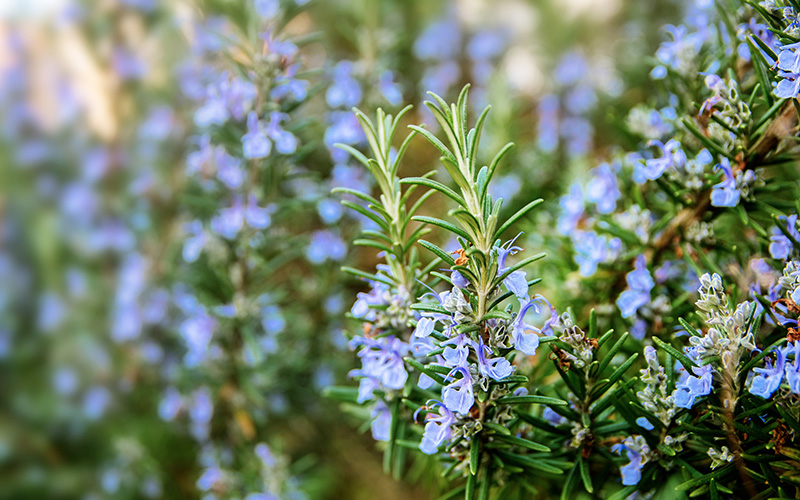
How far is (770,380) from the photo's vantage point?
367mm

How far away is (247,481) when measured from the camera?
2.68ft

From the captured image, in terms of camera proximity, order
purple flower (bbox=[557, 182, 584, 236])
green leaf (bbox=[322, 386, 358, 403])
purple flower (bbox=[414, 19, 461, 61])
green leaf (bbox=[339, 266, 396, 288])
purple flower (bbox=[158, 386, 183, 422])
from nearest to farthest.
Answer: green leaf (bbox=[339, 266, 396, 288]) → green leaf (bbox=[322, 386, 358, 403]) → purple flower (bbox=[557, 182, 584, 236]) → purple flower (bbox=[158, 386, 183, 422]) → purple flower (bbox=[414, 19, 461, 61])

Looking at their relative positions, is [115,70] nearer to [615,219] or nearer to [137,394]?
[137,394]

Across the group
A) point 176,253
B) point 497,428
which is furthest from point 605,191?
point 176,253

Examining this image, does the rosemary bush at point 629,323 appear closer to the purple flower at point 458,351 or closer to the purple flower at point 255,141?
the purple flower at point 458,351

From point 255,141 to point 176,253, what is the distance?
46 centimetres

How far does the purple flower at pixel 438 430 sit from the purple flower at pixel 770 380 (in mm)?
230

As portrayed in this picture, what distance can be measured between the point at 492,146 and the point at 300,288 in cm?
51

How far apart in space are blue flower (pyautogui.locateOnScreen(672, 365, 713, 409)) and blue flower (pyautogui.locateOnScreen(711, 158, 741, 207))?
0.57ft

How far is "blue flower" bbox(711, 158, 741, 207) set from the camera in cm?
48

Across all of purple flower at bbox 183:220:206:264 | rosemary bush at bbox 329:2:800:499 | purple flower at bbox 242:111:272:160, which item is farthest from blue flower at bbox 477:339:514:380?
purple flower at bbox 183:220:206:264

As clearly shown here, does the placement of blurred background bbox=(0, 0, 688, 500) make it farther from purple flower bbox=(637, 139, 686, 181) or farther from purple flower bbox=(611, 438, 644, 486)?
purple flower bbox=(611, 438, 644, 486)

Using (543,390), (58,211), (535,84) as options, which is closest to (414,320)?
(543,390)

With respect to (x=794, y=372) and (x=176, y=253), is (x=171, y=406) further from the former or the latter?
(x=794, y=372)
